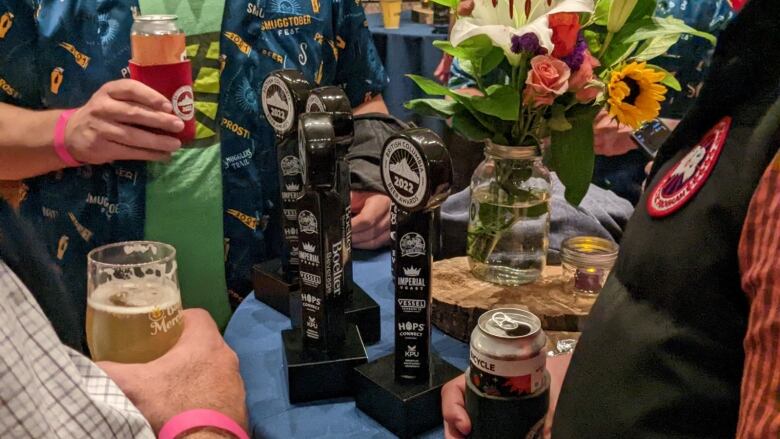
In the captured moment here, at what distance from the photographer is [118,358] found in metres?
1.04

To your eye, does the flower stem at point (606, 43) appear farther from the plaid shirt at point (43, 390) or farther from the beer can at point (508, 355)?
the plaid shirt at point (43, 390)

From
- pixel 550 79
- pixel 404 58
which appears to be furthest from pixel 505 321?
pixel 404 58

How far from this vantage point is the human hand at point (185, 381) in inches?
38.7

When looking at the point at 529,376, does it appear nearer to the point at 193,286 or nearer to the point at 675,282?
the point at 675,282

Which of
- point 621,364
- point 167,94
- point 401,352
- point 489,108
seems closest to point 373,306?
point 401,352

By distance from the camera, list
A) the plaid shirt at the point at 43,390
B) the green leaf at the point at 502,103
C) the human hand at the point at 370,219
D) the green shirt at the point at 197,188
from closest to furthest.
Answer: the plaid shirt at the point at 43,390
the green leaf at the point at 502,103
the green shirt at the point at 197,188
the human hand at the point at 370,219

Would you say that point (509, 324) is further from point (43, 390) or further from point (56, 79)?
point (56, 79)

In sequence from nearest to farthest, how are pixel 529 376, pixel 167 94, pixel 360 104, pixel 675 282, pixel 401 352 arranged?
pixel 675 282
pixel 529 376
pixel 401 352
pixel 167 94
pixel 360 104

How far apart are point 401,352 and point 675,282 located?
50 cm

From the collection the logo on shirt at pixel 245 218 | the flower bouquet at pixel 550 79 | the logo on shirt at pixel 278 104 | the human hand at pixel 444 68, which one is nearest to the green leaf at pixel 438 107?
the flower bouquet at pixel 550 79

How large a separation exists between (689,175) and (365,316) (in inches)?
27.5

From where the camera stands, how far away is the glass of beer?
1.03 m

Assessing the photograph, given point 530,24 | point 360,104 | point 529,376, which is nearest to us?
point 529,376

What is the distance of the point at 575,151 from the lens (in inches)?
48.9
